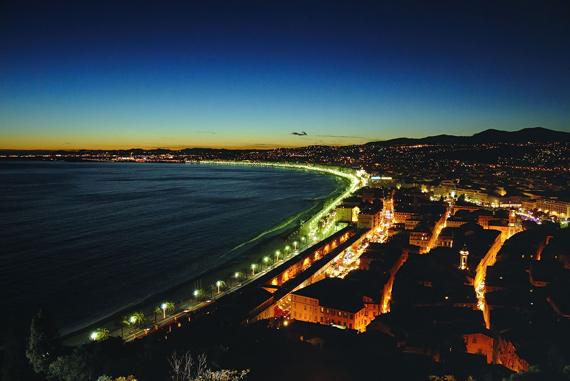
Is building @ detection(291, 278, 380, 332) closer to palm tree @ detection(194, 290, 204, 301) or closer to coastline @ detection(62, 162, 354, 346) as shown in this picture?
palm tree @ detection(194, 290, 204, 301)

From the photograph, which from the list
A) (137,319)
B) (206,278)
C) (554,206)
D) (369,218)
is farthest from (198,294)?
(554,206)

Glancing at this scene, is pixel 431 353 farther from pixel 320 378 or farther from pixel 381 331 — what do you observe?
pixel 320 378

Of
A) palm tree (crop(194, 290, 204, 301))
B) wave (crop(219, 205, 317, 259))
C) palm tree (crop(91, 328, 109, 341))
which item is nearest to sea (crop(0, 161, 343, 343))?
wave (crop(219, 205, 317, 259))

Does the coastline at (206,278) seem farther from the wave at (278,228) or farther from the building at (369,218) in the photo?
the building at (369,218)

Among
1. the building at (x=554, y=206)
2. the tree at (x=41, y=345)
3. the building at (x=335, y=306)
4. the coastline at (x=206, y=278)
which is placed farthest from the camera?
the building at (x=554, y=206)

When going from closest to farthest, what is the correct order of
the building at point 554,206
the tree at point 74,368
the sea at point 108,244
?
the tree at point 74,368
the sea at point 108,244
the building at point 554,206

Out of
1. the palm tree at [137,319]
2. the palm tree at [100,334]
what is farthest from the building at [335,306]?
the palm tree at [100,334]

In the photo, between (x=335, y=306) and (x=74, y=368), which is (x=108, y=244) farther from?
(x=74, y=368)
